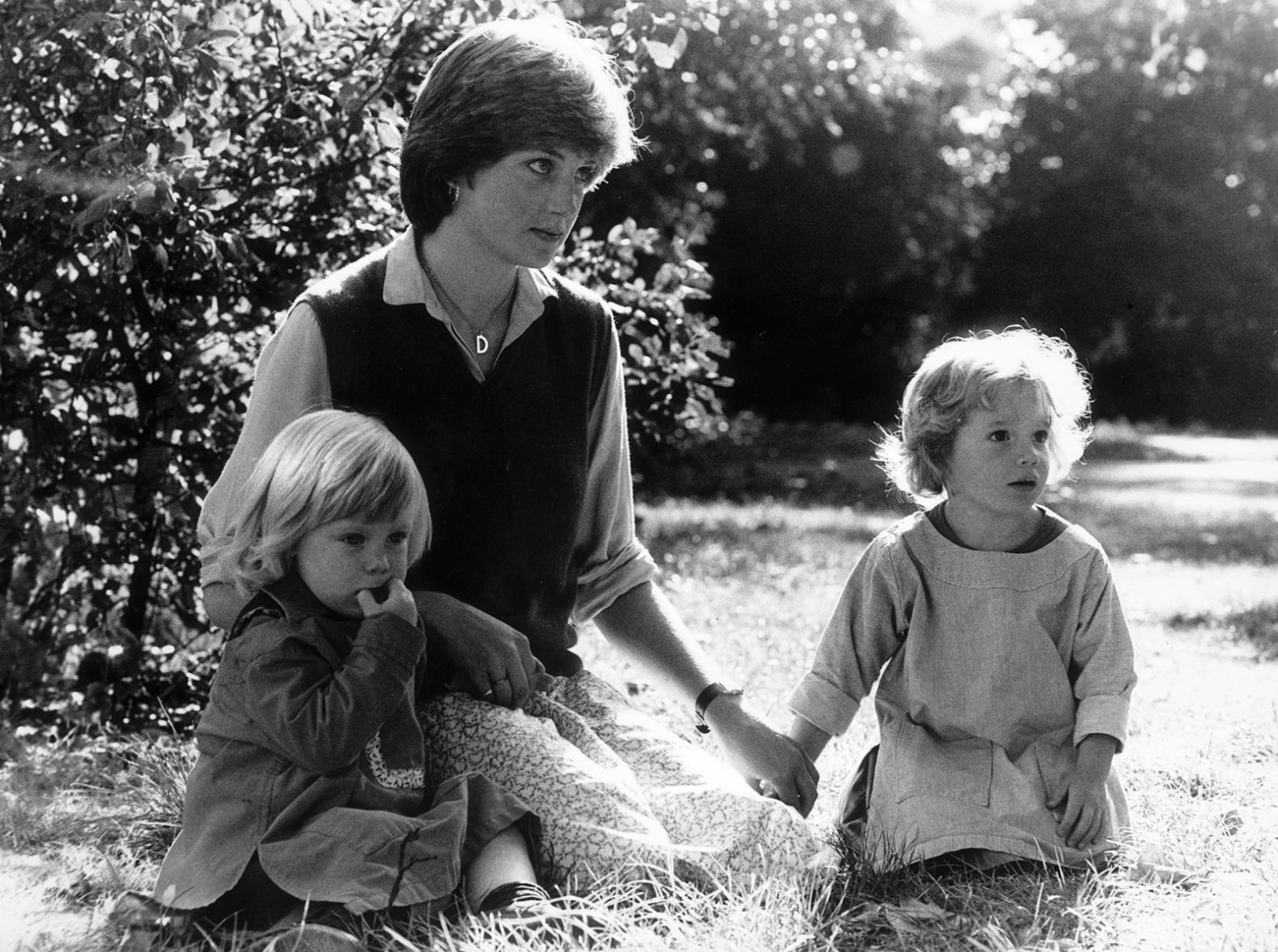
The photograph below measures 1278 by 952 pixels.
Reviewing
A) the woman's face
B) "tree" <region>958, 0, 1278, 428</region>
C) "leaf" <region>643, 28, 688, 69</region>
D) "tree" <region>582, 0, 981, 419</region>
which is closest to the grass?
the woman's face

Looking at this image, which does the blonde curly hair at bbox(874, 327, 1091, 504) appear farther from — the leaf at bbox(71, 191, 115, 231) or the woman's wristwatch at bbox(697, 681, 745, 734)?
the leaf at bbox(71, 191, 115, 231)

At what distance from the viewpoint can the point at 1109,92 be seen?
31.0m

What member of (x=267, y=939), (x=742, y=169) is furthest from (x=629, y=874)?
(x=742, y=169)

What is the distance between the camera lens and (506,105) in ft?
9.26

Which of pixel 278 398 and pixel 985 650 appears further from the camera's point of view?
pixel 985 650

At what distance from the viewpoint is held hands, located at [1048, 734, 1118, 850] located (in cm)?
298

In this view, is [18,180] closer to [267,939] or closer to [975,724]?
[267,939]

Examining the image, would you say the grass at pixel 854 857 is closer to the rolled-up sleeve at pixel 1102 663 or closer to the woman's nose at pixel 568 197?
the rolled-up sleeve at pixel 1102 663

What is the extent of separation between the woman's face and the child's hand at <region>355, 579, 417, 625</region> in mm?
708

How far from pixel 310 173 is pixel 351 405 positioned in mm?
1718

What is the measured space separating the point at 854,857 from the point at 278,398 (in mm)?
1385

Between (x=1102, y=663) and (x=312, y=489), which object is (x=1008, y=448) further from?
(x=312, y=489)

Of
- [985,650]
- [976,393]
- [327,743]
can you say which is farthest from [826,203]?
[327,743]

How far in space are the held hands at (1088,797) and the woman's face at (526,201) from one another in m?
1.40
